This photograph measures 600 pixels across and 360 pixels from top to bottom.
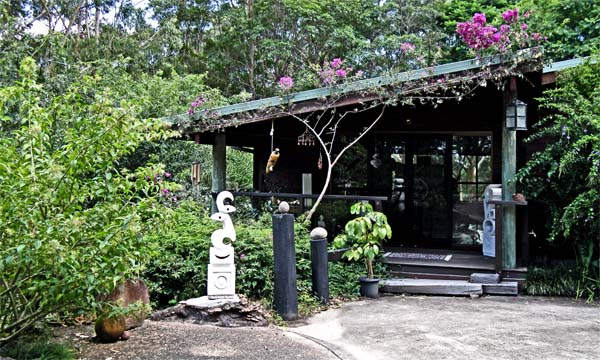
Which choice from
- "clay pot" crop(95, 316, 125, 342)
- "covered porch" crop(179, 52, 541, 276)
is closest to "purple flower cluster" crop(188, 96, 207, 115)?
"covered porch" crop(179, 52, 541, 276)

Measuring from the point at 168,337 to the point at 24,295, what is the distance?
133 centimetres

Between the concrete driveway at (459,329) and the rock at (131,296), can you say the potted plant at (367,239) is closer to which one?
the concrete driveway at (459,329)

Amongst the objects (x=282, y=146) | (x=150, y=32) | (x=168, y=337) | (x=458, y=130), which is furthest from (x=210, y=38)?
(x=168, y=337)

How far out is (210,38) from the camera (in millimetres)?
21719

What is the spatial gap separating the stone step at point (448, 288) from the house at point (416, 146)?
12.8 inches

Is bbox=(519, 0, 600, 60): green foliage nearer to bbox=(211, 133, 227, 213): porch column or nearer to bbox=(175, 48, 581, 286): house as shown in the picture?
bbox=(175, 48, 581, 286): house

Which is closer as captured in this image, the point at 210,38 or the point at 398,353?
the point at 398,353

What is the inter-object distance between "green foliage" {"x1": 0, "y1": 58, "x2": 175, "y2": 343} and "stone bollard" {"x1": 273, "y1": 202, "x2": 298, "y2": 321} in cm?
196

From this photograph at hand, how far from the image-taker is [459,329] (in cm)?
536

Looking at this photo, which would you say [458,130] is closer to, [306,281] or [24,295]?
[306,281]

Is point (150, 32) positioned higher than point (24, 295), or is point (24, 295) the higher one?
point (150, 32)

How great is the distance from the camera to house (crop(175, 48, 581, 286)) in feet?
24.8

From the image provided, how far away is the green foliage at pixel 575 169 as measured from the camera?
683 cm

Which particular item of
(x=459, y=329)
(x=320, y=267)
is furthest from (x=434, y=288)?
(x=459, y=329)
